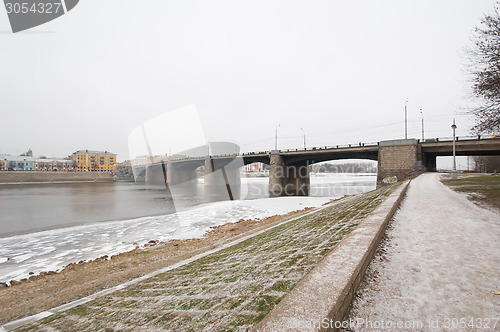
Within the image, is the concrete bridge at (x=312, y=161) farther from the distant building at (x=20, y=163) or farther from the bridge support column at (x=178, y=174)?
the distant building at (x=20, y=163)

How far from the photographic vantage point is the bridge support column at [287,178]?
42.1m

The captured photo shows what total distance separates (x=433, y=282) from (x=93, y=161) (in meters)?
159

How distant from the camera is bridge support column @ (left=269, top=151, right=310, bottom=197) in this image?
1658 inches

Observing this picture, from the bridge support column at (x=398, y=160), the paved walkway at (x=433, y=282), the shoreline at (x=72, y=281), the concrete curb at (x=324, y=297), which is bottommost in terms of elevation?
the shoreline at (x=72, y=281)

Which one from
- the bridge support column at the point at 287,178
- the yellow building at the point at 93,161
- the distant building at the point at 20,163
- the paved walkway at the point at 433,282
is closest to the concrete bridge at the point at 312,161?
the bridge support column at the point at 287,178

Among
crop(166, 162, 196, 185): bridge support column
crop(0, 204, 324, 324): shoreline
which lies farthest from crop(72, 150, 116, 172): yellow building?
crop(0, 204, 324, 324): shoreline

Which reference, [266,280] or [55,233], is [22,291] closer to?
[266,280]

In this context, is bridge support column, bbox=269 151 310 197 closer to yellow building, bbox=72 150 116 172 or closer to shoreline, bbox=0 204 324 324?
shoreline, bbox=0 204 324 324

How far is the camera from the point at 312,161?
160ft

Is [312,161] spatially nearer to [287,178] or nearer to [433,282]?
[287,178]

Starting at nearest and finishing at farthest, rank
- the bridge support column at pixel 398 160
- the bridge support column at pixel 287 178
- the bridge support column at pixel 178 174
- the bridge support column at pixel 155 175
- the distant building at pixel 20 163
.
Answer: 1. the bridge support column at pixel 398 160
2. the bridge support column at pixel 287 178
3. the bridge support column at pixel 178 174
4. the bridge support column at pixel 155 175
5. the distant building at pixel 20 163

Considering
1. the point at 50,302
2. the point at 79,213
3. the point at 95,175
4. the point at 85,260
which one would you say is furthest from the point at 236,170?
the point at 95,175

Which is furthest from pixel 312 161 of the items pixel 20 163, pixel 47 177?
pixel 20 163

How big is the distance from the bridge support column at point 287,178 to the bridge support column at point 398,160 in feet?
52.2
